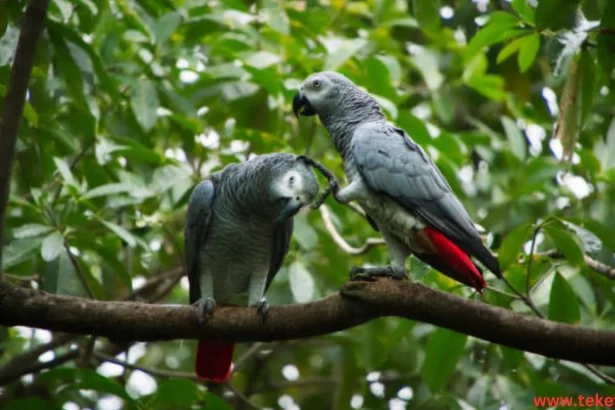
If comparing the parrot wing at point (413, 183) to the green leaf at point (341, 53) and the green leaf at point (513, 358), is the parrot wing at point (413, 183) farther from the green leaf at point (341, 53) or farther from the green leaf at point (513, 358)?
the green leaf at point (341, 53)

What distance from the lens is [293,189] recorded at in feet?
9.57

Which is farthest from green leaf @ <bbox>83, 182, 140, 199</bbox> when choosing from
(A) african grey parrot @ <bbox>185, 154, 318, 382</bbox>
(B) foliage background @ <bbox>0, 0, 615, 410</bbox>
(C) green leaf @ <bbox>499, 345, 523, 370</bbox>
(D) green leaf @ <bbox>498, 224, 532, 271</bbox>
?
(C) green leaf @ <bbox>499, 345, 523, 370</bbox>

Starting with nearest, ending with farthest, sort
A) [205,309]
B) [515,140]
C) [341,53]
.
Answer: [205,309] < [341,53] < [515,140]

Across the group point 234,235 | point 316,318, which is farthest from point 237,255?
point 316,318

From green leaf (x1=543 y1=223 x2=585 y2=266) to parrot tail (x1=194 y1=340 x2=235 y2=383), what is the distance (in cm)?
148

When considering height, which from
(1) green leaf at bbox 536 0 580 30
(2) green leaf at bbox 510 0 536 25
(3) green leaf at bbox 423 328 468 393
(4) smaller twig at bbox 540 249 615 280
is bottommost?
(3) green leaf at bbox 423 328 468 393

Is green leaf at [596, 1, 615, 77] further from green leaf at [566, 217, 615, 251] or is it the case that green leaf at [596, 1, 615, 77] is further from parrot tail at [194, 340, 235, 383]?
parrot tail at [194, 340, 235, 383]

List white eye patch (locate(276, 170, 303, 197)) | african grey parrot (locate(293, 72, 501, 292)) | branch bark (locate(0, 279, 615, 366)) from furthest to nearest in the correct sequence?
white eye patch (locate(276, 170, 303, 197))
african grey parrot (locate(293, 72, 501, 292))
branch bark (locate(0, 279, 615, 366))

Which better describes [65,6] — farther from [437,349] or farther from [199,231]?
[437,349]

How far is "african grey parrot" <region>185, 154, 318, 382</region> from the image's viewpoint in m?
3.08

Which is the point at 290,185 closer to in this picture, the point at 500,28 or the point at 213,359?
the point at 213,359

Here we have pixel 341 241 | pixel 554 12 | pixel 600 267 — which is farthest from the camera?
pixel 341 241

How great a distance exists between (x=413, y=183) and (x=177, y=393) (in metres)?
1.25

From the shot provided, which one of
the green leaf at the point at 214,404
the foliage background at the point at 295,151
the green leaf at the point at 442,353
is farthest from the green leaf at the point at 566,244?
the green leaf at the point at 214,404
